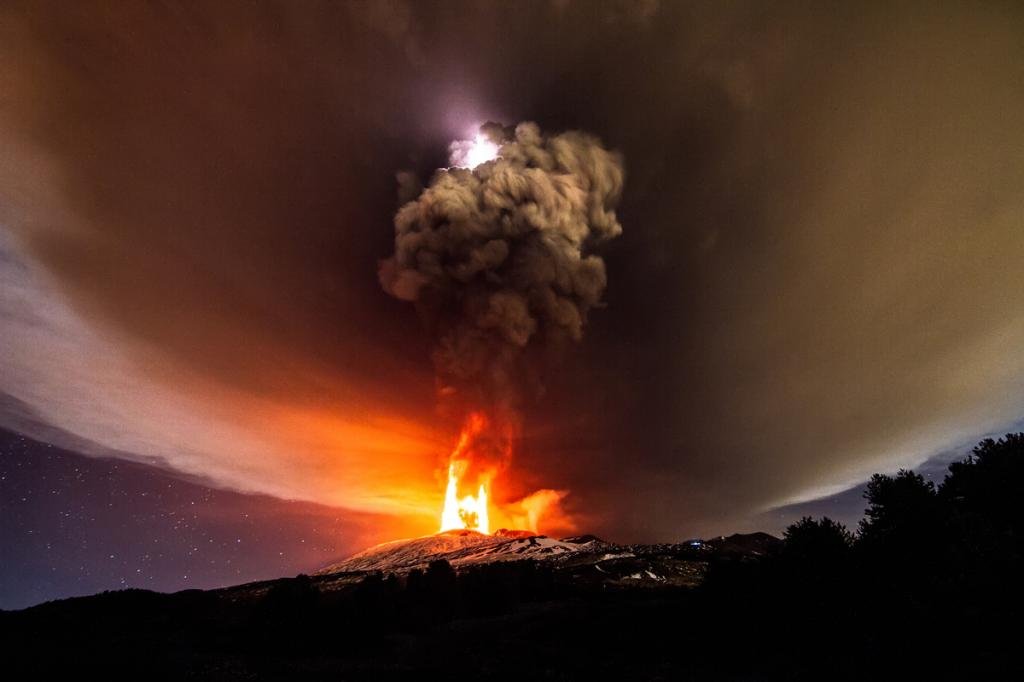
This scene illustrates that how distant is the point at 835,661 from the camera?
2423 centimetres

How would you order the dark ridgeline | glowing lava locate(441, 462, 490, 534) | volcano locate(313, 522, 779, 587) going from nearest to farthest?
the dark ridgeline, volcano locate(313, 522, 779, 587), glowing lava locate(441, 462, 490, 534)

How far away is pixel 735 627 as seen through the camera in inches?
1289

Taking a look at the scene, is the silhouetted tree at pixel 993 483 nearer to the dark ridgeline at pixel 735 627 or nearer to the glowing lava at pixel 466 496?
the dark ridgeline at pixel 735 627

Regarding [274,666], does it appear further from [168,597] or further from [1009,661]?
[168,597]

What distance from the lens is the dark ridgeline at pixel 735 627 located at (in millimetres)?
22750

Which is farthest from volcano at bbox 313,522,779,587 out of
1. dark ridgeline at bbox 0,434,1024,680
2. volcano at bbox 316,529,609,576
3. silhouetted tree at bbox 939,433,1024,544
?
silhouetted tree at bbox 939,433,1024,544

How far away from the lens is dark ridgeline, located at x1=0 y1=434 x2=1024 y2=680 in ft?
74.6

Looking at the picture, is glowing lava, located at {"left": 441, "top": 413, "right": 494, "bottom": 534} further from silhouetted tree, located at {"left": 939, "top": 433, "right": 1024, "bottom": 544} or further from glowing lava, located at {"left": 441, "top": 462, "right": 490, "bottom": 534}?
silhouetted tree, located at {"left": 939, "top": 433, "right": 1024, "bottom": 544}

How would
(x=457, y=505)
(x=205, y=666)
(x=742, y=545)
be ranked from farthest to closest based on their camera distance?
1. (x=457, y=505)
2. (x=742, y=545)
3. (x=205, y=666)

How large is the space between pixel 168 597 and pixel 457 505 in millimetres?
94192

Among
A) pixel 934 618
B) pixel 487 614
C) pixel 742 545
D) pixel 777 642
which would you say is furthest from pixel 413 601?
pixel 742 545

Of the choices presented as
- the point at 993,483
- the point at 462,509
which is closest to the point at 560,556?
the point at 462,509

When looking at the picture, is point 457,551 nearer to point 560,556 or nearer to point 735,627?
point 560,556

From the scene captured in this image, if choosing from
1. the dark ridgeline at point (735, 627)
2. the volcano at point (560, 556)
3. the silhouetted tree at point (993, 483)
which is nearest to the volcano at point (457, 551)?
the volcano at point (560, 556)
